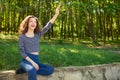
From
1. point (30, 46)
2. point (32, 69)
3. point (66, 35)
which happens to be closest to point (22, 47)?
point (30, 46)

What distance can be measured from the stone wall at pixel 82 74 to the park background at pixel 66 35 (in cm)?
85

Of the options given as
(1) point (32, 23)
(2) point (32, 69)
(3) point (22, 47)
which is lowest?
(2) point (32, 69)

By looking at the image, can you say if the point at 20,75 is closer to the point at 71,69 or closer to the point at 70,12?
the point at 71,69

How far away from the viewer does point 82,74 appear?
7.12 meters

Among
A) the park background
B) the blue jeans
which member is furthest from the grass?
the blue jeans

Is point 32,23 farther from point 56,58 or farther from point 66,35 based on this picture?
point 66,35

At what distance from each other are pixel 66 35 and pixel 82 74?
20964mm

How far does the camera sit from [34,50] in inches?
228

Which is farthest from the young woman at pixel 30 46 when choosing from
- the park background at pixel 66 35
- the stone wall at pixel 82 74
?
the park background at pixel 66 35

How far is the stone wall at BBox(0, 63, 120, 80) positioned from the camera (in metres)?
6.01

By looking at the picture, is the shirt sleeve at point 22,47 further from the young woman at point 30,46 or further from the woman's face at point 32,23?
the woman's face at point 32,23

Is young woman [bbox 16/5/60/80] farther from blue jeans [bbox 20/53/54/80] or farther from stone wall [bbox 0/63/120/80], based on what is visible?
stone wall [bbox 0/63/120/80]

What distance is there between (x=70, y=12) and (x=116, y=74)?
1661cm

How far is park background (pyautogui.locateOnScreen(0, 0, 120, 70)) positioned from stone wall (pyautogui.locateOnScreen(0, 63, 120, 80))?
0.85 metres
